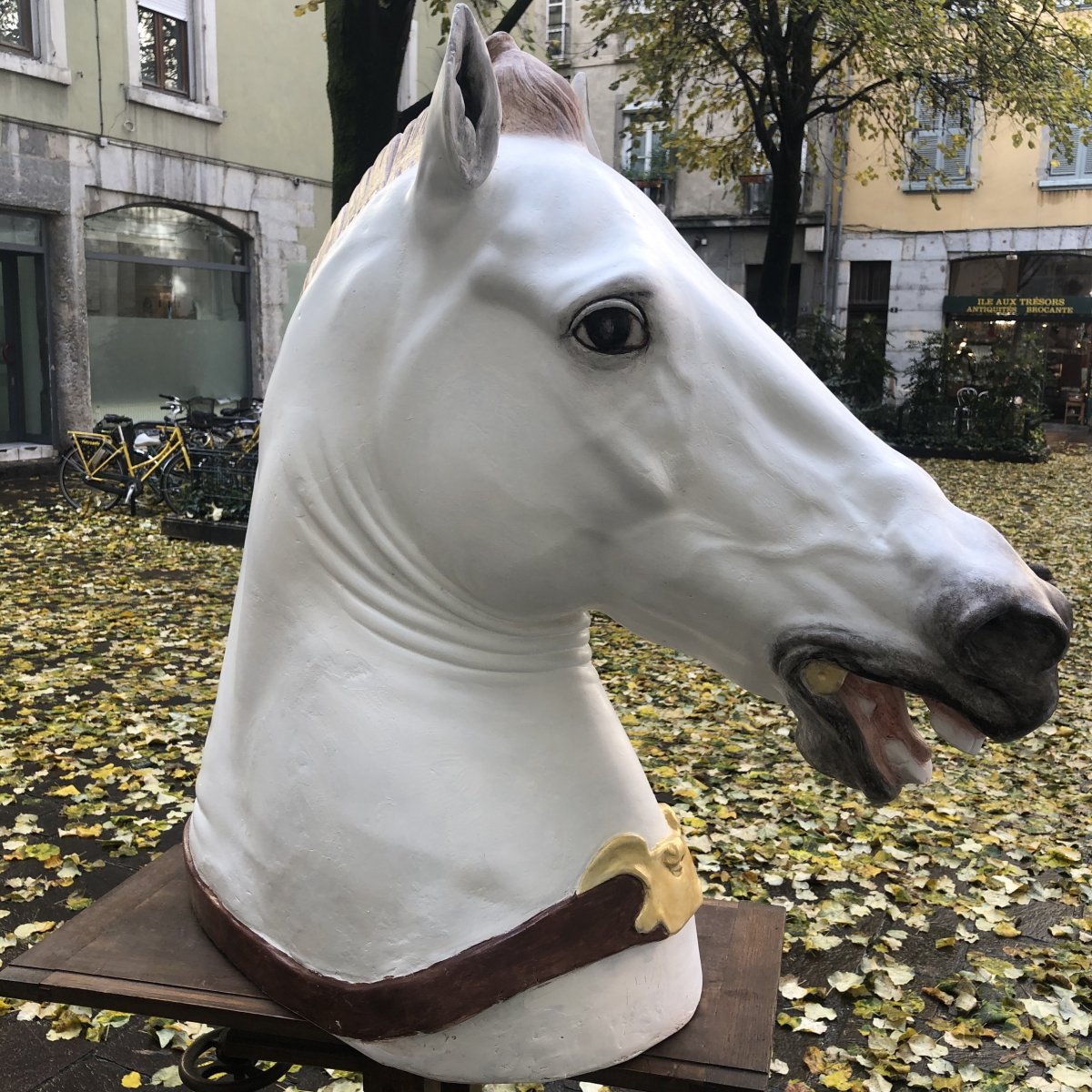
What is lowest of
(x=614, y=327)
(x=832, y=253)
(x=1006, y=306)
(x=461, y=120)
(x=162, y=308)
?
(x=614, y=327)

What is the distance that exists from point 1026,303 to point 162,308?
16.6 meters

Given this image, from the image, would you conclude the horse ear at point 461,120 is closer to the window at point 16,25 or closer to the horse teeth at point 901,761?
the horse teeth at point 901,761

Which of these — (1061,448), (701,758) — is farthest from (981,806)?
(1061,448)

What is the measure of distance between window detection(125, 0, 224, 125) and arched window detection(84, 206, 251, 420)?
1.33 meters

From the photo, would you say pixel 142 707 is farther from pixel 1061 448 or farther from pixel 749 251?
pixel 749 251

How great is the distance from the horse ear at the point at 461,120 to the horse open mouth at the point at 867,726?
591 millimetres

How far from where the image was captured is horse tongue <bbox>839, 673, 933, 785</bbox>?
104cm

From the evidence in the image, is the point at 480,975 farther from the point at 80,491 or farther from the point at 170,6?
the point at 170,6

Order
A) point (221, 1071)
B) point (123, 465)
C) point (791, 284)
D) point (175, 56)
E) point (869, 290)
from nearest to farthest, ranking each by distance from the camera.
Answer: point (221, 1071), point (123, 465), point (175, 56), point (869, 290), point (791, 284)

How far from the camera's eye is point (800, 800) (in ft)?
14.0

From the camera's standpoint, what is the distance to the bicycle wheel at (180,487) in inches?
366

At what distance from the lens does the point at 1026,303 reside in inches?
830

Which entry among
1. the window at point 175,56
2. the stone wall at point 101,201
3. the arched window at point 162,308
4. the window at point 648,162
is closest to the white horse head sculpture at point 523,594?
the stone wall at point 101,201

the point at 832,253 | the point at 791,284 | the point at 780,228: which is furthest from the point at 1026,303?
the point at 780,228
